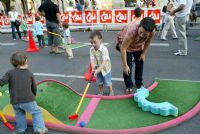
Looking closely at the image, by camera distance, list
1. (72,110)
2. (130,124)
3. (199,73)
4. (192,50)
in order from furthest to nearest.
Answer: (192,50), (199,73), (72,110), (130,124)

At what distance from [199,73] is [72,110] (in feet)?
11.5

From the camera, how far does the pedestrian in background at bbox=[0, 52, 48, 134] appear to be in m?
3.38

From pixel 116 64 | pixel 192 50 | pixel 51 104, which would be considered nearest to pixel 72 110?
pixel 51 104

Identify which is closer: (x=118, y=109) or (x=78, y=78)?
(x=118, y=109)

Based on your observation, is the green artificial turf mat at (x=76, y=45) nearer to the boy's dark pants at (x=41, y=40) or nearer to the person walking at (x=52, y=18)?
the person walking at (x=52, y=18)

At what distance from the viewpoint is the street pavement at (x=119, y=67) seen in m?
5.29

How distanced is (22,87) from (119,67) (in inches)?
151

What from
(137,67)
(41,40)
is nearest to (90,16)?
(41,40)

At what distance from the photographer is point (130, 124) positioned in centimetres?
368

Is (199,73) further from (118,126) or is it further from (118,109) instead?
(118,126)

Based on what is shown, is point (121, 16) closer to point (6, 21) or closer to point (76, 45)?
point (76, 45)

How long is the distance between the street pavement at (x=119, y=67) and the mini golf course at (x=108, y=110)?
19 centimetres

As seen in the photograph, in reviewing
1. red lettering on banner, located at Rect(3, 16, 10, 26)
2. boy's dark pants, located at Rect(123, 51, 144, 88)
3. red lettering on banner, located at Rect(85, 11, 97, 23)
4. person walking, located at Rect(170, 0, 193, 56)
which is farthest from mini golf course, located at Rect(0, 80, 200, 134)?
red lettering on banner, located at Rect(3, 16, 10, 26)

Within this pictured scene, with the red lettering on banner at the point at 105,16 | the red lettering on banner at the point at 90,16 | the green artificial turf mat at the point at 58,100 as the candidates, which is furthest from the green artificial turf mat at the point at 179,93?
the red lettering on banner at the point at 90,16
